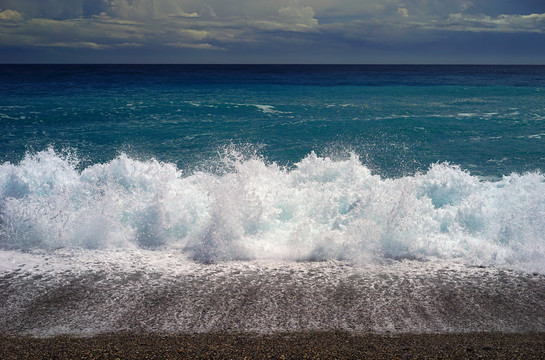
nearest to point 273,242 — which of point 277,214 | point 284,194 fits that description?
point 277,214

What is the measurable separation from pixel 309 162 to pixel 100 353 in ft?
22.8

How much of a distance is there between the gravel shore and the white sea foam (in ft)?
7.21

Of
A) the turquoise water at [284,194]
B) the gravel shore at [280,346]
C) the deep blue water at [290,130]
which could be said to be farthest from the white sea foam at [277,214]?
the deep blue water at [290,130]

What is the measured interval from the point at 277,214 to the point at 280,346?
4167mm

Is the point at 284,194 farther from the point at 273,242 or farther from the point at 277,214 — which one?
the point at 273,242

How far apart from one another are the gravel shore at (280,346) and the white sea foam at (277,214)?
2.20 metres

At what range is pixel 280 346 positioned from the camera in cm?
430

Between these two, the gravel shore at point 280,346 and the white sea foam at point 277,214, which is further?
the white sea foam at point 277,214

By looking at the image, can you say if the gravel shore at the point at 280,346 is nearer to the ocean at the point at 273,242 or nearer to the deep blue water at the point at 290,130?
the ocean at the point at 273,242

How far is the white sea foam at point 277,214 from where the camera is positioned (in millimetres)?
6895

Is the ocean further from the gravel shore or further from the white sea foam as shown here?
the gravel shore

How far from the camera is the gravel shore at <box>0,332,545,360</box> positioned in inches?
163

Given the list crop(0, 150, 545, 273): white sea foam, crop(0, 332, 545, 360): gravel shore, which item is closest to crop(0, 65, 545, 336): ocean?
crop(0, 150, 545, 273): white sea foam

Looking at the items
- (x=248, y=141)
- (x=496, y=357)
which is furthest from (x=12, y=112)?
(x=496, y=357)
